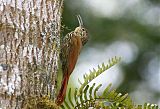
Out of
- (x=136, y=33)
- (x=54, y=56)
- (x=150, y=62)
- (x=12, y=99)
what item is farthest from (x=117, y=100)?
(x=150, y=62)

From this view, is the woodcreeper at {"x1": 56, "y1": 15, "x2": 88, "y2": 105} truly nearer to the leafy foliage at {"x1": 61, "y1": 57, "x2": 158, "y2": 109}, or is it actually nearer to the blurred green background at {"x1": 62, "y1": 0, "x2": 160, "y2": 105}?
the leafy foliage at {"x1": 61, "y1": 57, "x2": 158, "y2": 109}

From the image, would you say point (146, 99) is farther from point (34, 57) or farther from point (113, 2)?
point (34, 57)

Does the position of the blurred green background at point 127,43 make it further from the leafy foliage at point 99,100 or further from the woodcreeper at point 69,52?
the leafy foliage at point 99,100

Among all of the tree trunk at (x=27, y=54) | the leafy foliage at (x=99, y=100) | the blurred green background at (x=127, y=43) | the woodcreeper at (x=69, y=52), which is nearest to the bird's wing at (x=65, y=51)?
the woodcreeper at (x=69, y=52)

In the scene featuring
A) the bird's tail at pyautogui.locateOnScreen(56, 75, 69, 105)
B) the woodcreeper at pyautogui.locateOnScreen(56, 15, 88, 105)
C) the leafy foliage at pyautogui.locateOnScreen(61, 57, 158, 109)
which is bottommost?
the leafy foliage at pyautogui.locateOnScreen(61, 57, 158, 109)

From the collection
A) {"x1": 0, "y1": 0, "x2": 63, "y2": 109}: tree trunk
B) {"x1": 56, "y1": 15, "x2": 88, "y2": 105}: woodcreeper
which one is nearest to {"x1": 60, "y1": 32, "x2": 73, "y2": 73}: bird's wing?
{"x1": 56, "y1": 15, "x2": 88, "y2": 105}: woodcreeper

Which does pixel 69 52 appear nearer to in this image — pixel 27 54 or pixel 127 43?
pixel 27 54
